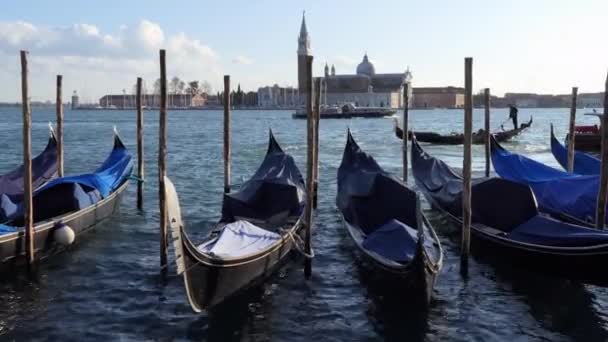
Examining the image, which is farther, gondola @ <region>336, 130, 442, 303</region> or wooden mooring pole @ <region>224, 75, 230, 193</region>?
wooden mooring pole @ <region>224, 75, 230, 193</region>

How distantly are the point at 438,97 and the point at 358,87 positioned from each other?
23773 mm

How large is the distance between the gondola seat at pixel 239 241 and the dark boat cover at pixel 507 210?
2.31 m

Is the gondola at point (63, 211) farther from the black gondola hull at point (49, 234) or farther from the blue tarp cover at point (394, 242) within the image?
the blue tarp cover at point (394, 242)

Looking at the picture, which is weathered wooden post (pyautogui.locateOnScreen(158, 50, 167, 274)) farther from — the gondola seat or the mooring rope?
the mooring rope

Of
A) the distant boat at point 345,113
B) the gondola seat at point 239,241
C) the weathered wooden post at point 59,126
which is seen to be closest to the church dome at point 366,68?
the distant boat at point 345,113

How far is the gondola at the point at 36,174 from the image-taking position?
8378mm

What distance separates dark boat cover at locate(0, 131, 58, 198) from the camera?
27.5ft

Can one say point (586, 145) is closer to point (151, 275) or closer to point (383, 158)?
point (383, 158)

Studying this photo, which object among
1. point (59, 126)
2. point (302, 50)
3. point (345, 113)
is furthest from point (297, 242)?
point (302, 50)

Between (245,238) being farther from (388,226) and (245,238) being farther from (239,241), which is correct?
(388,226)

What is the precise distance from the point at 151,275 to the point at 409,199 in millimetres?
2787

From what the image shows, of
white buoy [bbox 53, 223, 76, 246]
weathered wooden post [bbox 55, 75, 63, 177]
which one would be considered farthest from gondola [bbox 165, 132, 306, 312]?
weathered wooden post [bbox 55, 75, 63, 177]

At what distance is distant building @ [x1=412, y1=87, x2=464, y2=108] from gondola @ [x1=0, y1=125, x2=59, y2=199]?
9808 centimetres

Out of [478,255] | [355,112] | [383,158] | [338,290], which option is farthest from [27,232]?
[355,112]
